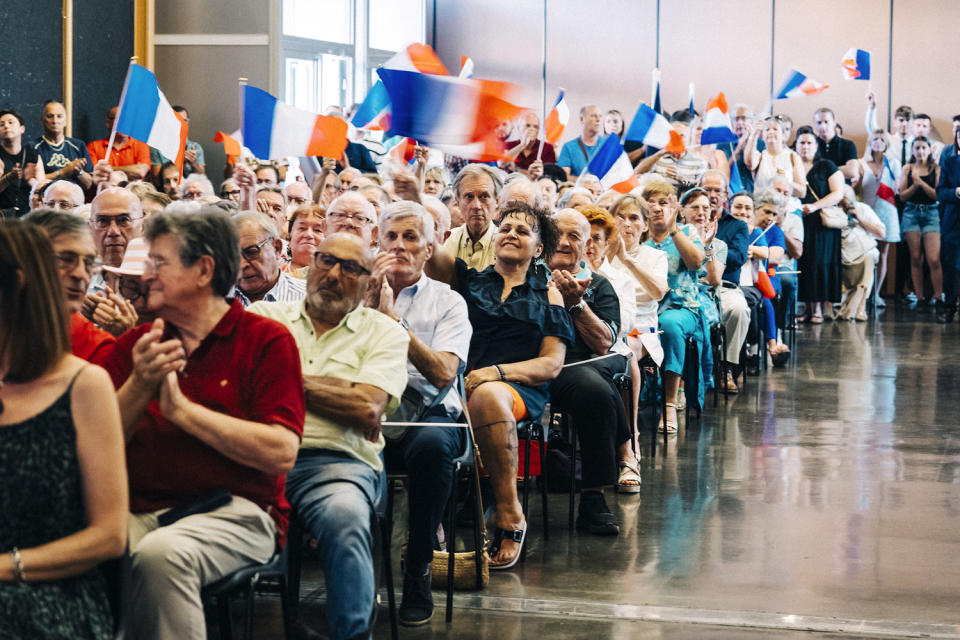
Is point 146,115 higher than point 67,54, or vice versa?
point 67,54

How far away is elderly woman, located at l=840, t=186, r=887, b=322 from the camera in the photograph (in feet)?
42.0

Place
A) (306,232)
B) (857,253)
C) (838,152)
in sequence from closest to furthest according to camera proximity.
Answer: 1. (306,232)
2. (857,253)
3. (838,152)

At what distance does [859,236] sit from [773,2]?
13.8ft

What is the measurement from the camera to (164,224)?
9.29ft

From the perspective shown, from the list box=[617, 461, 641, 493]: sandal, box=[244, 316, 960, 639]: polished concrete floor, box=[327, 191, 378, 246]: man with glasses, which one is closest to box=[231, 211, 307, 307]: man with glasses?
box=[327, 191, 378, 246]: man with glasses

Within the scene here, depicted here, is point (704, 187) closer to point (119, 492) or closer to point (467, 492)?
point (467, 492)

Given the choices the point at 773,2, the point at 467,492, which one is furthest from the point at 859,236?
the point at 467,492

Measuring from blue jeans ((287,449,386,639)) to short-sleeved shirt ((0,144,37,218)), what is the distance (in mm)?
5615

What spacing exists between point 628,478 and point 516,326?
1.28 metres

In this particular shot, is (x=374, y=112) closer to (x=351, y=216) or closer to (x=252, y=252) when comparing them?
(x=351, y=216)

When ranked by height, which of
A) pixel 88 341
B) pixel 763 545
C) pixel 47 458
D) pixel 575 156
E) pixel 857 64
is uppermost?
pixel 857 64

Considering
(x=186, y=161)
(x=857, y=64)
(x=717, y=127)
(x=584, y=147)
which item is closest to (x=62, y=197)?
(x=186, y=161)

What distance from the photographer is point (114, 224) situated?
461 centimetres

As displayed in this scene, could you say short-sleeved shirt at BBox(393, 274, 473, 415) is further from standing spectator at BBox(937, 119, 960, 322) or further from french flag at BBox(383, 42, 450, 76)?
standing spectator at BBox(937, 119, 960, 322)
